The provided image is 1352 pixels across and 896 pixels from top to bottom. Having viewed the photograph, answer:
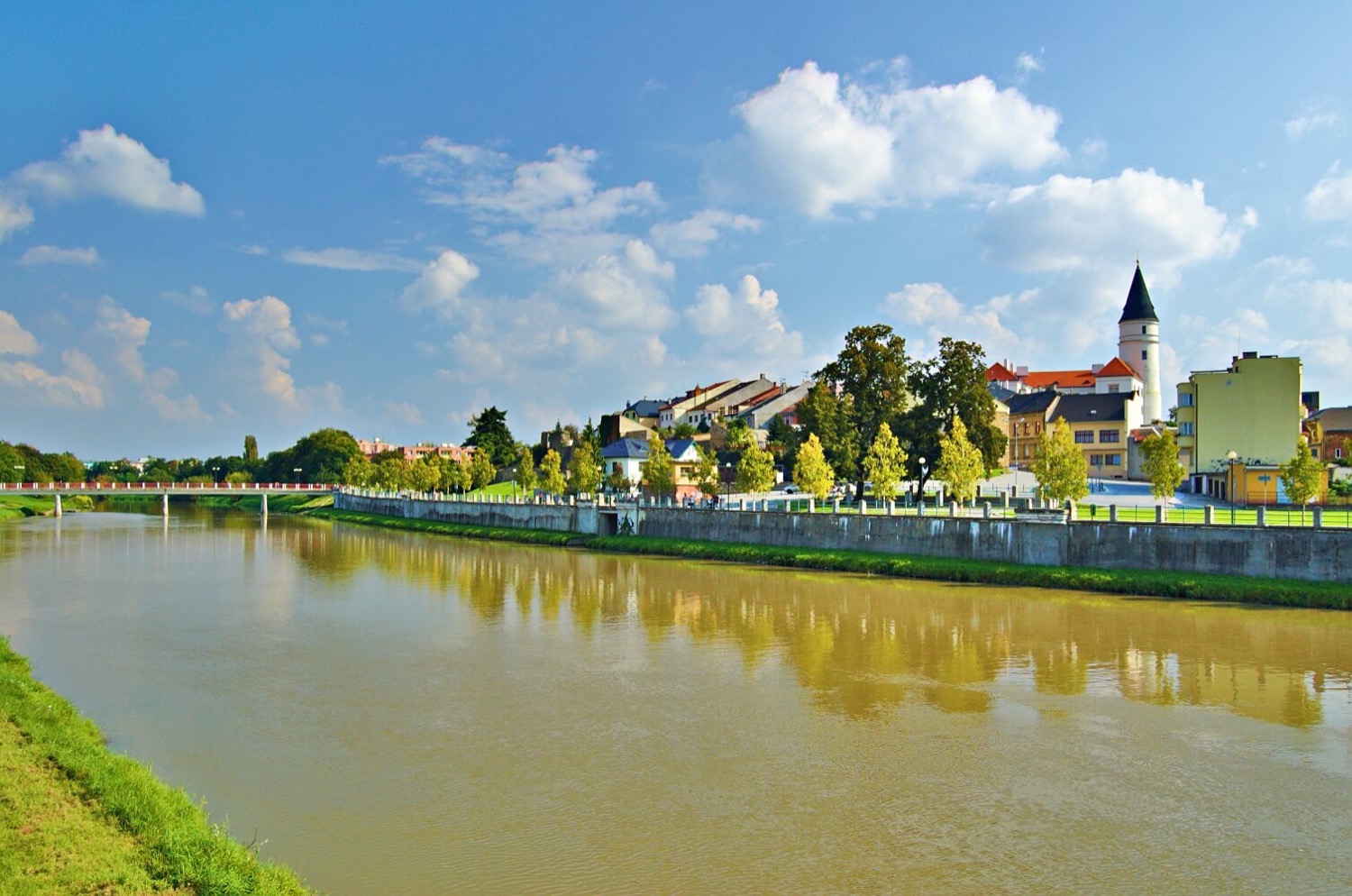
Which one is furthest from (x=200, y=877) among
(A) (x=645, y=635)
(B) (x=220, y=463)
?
(B) (x=220, y=463)

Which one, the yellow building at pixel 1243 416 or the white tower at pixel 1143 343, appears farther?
the white tower at pixel 1143 343

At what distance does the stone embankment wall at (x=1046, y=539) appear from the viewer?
2817cm

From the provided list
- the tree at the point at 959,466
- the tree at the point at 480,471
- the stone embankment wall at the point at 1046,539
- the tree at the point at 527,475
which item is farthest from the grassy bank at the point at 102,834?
the tree at the point at 480,471

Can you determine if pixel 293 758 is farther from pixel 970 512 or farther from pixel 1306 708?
pixel 970 512

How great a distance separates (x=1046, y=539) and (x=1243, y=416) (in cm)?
2281

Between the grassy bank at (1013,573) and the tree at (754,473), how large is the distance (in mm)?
5324

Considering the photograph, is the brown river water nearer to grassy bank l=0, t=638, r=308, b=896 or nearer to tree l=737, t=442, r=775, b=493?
grassy bank l=0, t=638, r=308, b=896

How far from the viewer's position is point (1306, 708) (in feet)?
56.1

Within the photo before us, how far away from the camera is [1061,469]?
123 feet

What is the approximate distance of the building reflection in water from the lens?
1861 centimetres

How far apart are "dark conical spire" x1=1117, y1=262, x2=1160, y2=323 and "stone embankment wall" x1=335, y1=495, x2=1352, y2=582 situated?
205 feet

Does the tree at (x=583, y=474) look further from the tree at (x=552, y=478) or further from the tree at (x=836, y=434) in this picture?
the tree at (x=836, y=434)

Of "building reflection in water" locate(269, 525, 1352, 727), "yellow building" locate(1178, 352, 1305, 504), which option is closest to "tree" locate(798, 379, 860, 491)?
"building reflection in water" locate(269, 525, 1352, 727)

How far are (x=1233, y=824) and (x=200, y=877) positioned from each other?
1094 cm
